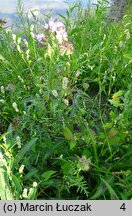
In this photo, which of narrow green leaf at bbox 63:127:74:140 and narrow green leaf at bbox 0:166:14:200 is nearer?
narrow green leaf at bbox 0:166:14:200

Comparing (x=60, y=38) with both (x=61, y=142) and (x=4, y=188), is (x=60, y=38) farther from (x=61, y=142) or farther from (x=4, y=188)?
(x=4, y=188)

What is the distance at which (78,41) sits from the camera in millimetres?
3109

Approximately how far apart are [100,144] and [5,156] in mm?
569

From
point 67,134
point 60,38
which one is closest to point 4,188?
point 67,134

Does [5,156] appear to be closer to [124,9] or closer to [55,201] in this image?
[55,201]

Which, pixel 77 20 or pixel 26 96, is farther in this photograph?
pixel 77 20

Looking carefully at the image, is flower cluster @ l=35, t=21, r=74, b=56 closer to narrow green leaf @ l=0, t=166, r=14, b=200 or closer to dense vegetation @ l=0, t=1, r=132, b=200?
dense vegetation @ l=0, t=1, r=132, b=200

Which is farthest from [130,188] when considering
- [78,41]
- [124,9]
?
[124,9]

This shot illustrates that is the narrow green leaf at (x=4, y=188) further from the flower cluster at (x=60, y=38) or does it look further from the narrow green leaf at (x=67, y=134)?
the flower cluster at (x=60, y=38)

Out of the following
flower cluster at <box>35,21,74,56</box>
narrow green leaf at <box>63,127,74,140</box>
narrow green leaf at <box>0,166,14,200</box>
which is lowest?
narrow green leaf at <box>0,166,14,200</box>

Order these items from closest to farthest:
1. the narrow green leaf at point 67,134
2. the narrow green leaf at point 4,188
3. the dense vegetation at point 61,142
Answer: the narrow green leaf at point 4,188, the dense vegetation at point 61,142, the narrow green leaf at point 67,134

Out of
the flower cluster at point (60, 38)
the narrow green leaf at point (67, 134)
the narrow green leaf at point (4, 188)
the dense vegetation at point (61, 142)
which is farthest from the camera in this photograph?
the flower cluster at point (60, 38)

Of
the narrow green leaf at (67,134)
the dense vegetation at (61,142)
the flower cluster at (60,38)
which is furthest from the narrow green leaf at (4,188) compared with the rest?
the flower cluster at (60,38)

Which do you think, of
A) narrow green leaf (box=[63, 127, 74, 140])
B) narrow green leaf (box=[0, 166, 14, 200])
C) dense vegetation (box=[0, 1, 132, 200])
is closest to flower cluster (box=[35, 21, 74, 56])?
dense vegetation (box=[0, 1, 132, 200])
